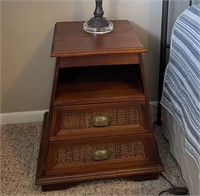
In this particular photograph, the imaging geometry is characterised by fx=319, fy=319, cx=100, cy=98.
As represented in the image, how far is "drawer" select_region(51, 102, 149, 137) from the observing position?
128 centimetres

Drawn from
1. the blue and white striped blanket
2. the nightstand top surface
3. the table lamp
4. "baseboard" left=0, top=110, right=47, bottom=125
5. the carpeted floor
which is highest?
the table lamp

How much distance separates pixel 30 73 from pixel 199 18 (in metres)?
0.93

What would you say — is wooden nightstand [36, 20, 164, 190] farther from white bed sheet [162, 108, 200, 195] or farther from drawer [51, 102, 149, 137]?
white bed sheet [162, 108, 200, 195]

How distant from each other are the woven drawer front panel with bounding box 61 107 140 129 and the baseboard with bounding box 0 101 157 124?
559 millimetres

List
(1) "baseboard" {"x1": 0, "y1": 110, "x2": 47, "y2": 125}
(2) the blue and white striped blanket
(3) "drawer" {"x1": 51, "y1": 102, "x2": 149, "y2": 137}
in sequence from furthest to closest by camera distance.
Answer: (1) "baseboard" {"x1": 0, "y1": 110, "x2": 47, "y2": 125} → (3) "drawer" {"x1": 51, "y1": 102, "x2": 149, "y2": 137} → (2) the blue and white striped blanket

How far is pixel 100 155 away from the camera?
1.37 meters

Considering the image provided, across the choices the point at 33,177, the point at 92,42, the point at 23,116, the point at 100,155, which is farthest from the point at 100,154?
the point at 23,116

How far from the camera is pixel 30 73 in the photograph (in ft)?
5.70

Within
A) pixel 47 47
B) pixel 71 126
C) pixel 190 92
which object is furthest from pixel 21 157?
pixel 190 92

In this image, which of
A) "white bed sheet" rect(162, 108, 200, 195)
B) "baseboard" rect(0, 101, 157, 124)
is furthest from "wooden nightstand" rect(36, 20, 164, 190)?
"baseboard" rect(0, 101, 157, 124)

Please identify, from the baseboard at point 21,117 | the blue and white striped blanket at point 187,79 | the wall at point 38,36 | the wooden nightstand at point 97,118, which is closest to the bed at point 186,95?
the blue and white striped blanket at point 187,79

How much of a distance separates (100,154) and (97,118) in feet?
0.55

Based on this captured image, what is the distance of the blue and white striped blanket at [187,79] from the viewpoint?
1170mm

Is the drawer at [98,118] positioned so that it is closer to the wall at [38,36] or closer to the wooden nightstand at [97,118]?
the wooden nightstand at [97,118]
